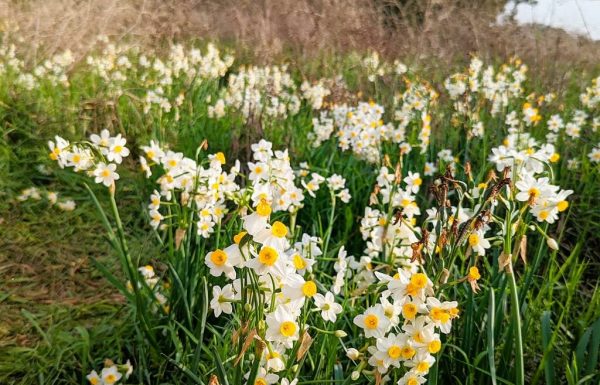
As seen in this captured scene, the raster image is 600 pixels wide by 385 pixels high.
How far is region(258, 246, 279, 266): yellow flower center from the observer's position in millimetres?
1031

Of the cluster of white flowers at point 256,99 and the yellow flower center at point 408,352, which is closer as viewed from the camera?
the yellow flower center at point 408,352

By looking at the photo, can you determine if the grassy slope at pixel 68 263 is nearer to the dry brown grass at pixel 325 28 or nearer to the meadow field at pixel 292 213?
the meadow field at pixel 292 213

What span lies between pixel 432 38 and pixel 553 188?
2.51 meters

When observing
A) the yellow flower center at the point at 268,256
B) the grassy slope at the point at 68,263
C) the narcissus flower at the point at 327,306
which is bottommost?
the grassy slope at the point at 68,263

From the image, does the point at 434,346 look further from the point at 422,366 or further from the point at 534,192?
the point at 534,192

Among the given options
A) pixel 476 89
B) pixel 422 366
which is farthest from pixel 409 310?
pixel 476 89

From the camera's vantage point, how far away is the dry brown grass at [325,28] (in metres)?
3.94

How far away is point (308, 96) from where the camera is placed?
4.12m

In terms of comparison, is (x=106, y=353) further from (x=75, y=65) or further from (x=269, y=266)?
(x=75, y=65)

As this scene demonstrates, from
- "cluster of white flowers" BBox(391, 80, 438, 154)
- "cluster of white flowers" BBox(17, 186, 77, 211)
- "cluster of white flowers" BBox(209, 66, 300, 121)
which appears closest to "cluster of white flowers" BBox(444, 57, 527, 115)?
"cluster of white flowers" BBox(391, 80, 438, 154)

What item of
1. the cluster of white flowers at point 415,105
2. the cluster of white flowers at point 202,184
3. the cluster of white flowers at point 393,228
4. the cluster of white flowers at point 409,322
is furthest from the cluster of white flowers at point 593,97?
the cluster of white flowers at point 409,322

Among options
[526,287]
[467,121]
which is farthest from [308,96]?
[526,287]

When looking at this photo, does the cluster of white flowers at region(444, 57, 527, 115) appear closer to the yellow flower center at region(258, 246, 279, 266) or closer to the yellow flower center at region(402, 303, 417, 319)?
the yellow flower center at region(402, 303, 417, 319)

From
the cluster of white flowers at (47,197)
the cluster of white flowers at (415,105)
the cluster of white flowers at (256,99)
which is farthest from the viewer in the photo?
the cluster of white flowers at (256,99)
